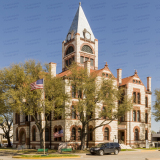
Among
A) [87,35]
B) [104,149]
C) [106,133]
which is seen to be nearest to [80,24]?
[87,35]

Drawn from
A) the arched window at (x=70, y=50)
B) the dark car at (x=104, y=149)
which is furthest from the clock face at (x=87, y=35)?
the dark car at (x=104, y=149)

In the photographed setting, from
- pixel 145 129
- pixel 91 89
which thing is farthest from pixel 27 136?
pixel 145 129

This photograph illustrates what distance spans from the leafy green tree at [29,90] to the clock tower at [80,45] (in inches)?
743

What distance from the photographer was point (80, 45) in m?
54.6

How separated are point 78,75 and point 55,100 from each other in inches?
205

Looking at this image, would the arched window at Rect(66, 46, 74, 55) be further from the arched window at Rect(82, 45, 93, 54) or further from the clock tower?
the arched window at Rect(82, 45, 93, 54)

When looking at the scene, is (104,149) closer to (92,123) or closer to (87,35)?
(92,123)

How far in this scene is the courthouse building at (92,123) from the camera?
41.6m

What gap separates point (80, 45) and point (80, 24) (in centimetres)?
587

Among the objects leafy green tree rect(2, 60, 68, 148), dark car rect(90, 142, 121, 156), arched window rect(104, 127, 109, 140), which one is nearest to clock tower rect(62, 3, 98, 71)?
arched window rect(104, 127, 109, 140)

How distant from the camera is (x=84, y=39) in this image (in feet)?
182

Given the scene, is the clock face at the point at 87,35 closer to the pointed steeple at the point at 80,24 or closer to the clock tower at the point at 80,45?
the clock tower at the point at 80,45

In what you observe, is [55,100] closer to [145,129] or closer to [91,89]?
[91,89]

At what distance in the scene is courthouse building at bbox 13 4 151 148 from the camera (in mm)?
41625
